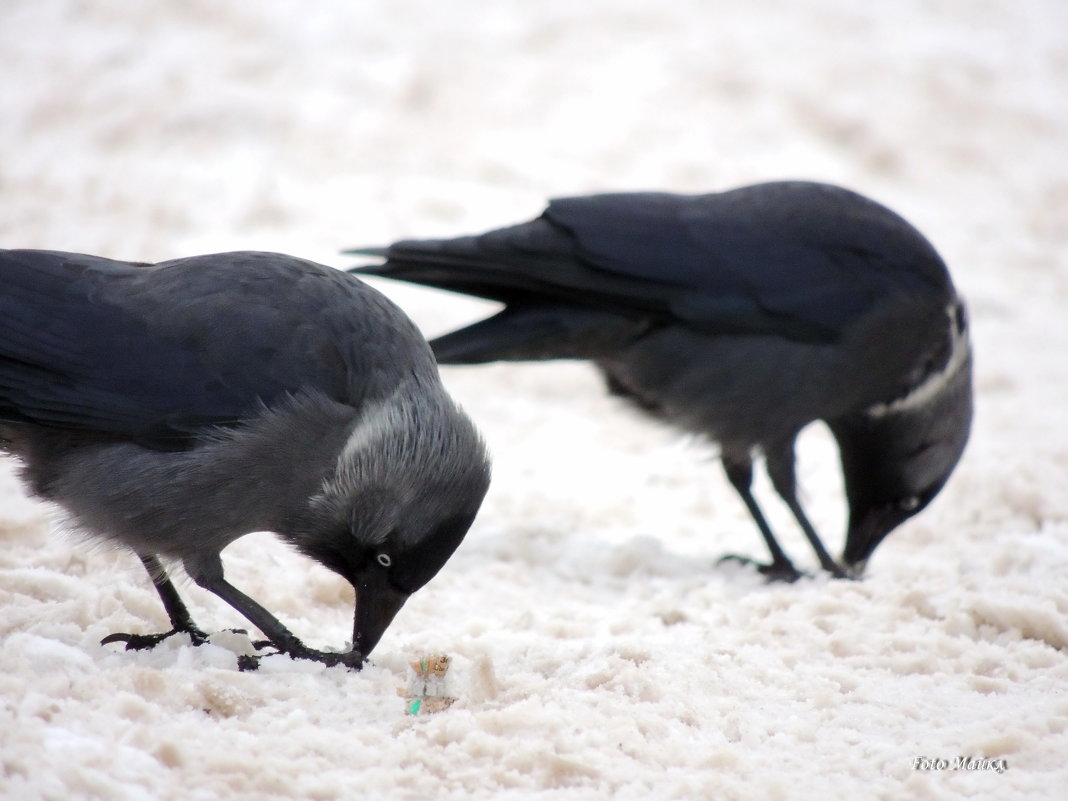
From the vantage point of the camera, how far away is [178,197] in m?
6.23

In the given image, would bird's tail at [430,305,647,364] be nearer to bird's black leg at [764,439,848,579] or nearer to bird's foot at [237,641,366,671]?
bird's black leg at [764,439,848,579]

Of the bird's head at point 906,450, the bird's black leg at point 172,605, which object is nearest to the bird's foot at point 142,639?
the bird's black leg at point 172,605

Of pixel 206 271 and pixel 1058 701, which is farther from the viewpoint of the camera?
pixel 206 271

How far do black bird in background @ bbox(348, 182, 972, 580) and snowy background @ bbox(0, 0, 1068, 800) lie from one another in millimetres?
261

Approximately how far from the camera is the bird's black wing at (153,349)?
9.29ft

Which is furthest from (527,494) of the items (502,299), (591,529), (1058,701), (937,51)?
(937,51)

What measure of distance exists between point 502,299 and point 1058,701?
2337 millimetres

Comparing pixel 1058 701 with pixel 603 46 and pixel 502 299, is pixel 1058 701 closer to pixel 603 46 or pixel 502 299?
pixel 502 299

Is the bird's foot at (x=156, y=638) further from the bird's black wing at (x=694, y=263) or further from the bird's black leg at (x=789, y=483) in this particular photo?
the bird's black leg at (x=789, y=483)

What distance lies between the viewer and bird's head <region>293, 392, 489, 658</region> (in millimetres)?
2865

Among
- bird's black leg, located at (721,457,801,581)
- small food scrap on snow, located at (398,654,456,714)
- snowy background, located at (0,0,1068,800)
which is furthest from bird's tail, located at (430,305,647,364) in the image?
small food scrap on snow, located at (398,654,456,714)

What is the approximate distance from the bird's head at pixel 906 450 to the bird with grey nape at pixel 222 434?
6.41 ft

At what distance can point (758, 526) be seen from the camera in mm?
4258

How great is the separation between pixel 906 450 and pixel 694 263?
102 cm
